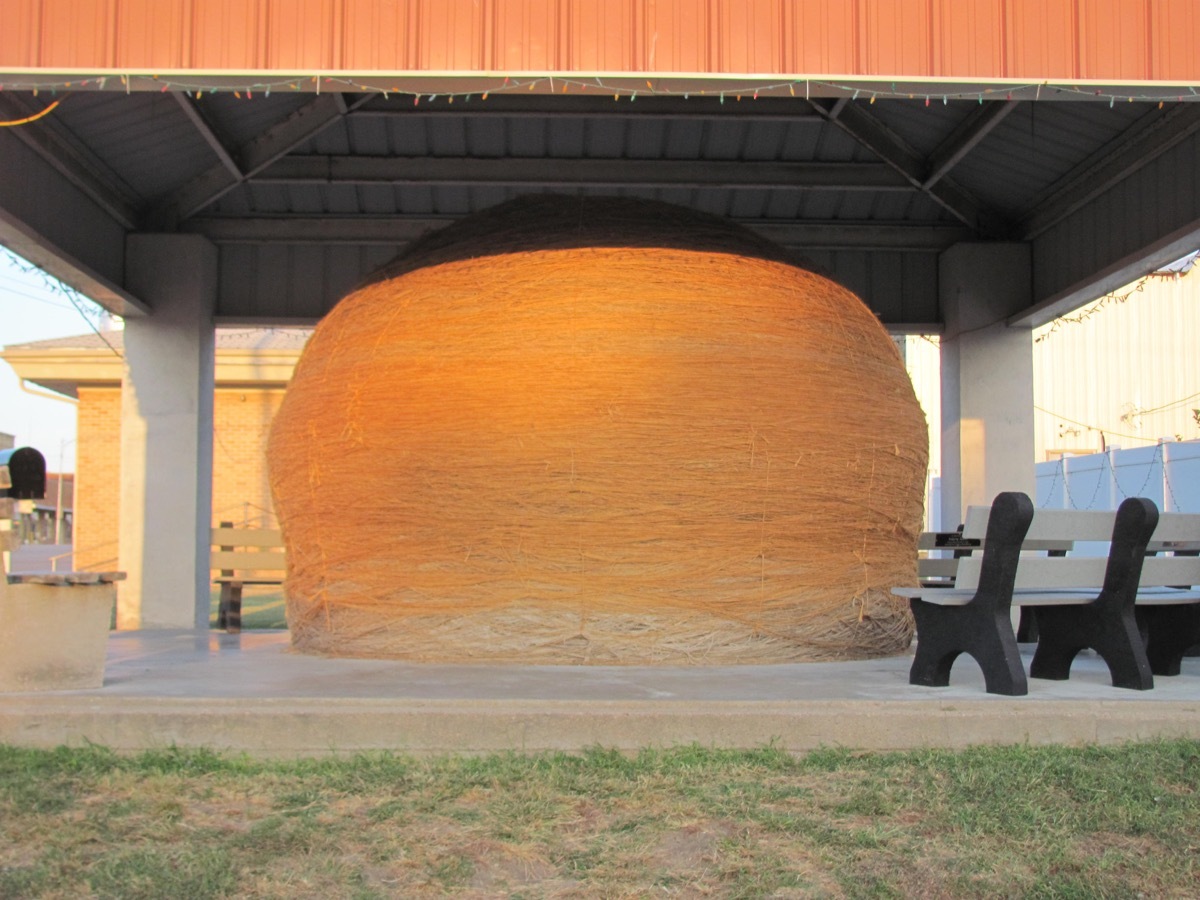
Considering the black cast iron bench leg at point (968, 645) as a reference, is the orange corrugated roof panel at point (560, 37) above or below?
above

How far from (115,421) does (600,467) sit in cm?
1673

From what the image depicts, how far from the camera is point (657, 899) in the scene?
3.83 metres

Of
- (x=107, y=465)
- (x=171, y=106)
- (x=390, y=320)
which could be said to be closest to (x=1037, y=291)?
(x=390, y=320)

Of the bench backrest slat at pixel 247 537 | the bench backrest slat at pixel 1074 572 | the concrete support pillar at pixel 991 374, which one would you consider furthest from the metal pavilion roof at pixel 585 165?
the bench backrest slat at pixel 1074 572

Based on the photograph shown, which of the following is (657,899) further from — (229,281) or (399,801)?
(229,281)

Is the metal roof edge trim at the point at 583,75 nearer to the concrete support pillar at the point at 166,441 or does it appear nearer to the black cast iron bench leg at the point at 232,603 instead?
the black cast iron bench leg at the point at 232,603

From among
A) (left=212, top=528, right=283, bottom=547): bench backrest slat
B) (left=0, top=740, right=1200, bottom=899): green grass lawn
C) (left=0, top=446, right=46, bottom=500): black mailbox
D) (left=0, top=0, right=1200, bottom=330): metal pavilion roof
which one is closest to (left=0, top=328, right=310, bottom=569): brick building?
(left=0, top=0, right=1200, bottom=330): metal pavilion roof

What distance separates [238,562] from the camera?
1041 centimetres

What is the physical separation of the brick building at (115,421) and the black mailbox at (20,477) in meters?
14.6

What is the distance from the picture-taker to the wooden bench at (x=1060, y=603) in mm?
5938

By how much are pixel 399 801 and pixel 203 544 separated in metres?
8.24

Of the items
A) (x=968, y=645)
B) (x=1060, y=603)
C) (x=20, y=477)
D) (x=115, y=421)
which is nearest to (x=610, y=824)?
(x=968, y=645)

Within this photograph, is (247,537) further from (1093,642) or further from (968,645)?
(1093,642)

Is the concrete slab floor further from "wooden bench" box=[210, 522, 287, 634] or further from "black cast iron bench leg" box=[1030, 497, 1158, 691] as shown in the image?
"wooden bench" box=[210, 522, 287, 634]
